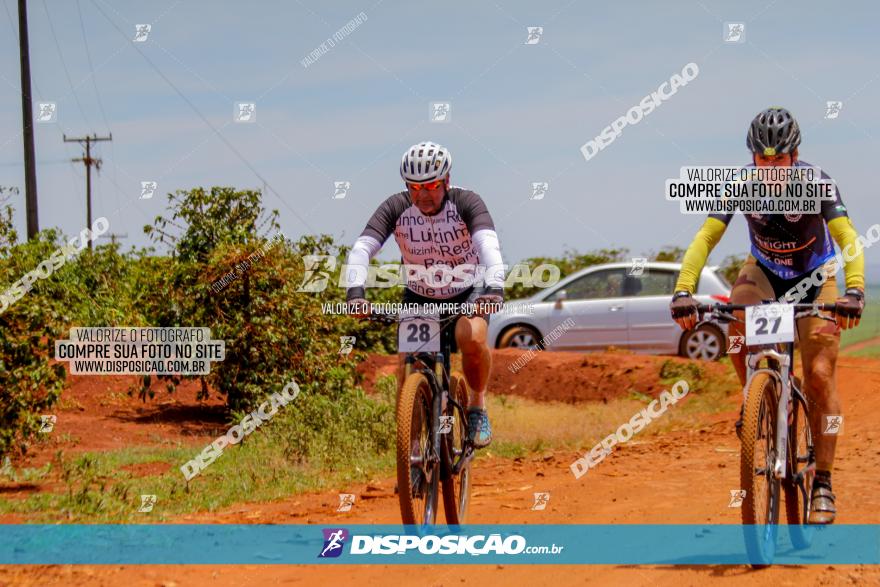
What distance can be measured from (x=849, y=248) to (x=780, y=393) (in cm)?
98

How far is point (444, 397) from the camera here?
695 cm

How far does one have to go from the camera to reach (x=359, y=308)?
22.2ft

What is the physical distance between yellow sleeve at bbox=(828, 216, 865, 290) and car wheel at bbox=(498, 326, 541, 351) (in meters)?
12.6

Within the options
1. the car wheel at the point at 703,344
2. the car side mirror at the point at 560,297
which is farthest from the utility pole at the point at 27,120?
the car wheel at the point at 703,344

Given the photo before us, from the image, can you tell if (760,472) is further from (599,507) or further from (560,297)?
(560,297)

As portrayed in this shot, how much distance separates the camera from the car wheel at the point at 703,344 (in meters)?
17.8

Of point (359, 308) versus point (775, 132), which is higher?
point (775, 132)

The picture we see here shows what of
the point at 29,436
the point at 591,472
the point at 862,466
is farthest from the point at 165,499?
the point at 862,466

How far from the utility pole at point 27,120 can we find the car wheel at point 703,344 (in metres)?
14.4

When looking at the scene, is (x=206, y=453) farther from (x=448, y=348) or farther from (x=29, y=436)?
(x=448, y=348)

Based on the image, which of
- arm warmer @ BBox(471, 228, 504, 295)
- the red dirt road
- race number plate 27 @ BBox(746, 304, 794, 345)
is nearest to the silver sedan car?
the red dirt road

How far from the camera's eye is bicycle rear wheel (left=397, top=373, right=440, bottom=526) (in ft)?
20.7

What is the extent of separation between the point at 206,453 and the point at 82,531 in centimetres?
377

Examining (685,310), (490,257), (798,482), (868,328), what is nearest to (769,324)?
(685,310)
